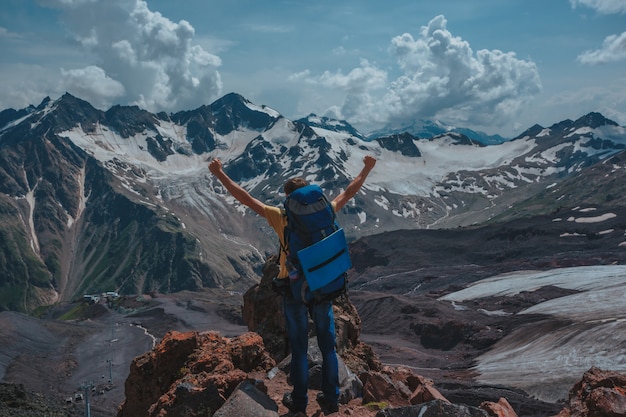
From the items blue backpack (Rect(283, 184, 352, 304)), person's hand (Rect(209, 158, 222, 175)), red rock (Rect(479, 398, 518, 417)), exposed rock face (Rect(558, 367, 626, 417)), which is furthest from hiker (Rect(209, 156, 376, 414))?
exposed rock face (Rect(558, 367, 626, 417))

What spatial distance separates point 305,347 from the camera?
9.27 metres

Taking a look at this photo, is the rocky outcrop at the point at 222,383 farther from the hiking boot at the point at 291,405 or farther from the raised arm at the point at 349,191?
the raised arm at the point at 349,191

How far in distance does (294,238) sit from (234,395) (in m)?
2.48

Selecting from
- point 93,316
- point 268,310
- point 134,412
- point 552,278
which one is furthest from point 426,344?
point 93,316

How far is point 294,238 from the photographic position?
874cm

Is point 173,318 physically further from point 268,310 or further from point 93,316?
point 268,310

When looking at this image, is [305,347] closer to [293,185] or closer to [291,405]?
[291,405]

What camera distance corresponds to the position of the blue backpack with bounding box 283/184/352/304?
27.8 feet

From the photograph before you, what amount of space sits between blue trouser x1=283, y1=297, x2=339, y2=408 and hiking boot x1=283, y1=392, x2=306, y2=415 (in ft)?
0.24

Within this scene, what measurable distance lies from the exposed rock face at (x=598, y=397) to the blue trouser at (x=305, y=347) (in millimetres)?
3849

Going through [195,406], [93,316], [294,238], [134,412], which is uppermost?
[294,238]

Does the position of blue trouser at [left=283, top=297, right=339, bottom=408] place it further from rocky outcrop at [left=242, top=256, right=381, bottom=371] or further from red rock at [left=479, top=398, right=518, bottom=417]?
rocky outcrop at [left=242, top=256, right=381, bottom=371]

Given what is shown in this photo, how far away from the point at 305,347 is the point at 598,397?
4.48 metres

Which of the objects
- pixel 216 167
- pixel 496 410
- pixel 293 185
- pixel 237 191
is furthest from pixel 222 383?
pixel 496 410
